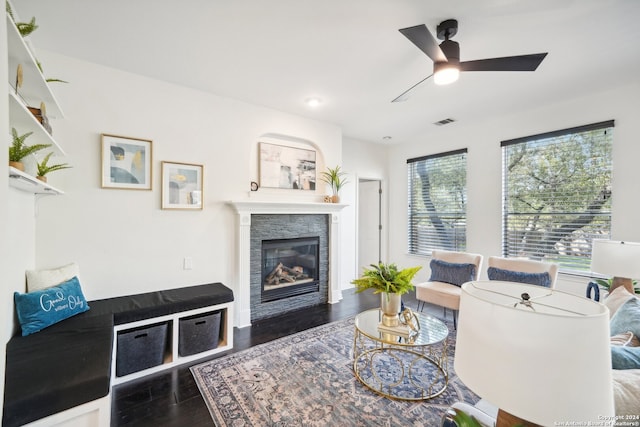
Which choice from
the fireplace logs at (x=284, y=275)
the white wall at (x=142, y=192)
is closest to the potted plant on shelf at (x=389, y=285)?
the fireplace logs at (x=284, y=275)

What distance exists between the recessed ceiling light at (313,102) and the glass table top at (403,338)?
246cm

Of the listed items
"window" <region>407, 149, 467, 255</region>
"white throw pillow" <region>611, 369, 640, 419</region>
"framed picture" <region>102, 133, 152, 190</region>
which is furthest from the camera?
"window" <region>407, 149, 467, 255</region>

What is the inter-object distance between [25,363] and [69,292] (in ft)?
2.38

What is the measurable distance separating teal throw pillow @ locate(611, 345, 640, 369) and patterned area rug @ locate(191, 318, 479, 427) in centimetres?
108

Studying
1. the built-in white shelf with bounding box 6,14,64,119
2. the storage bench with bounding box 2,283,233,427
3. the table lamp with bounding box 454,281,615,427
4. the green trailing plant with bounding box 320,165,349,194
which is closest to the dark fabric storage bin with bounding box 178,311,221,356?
the storage bench with bounding box 2,283,233,427

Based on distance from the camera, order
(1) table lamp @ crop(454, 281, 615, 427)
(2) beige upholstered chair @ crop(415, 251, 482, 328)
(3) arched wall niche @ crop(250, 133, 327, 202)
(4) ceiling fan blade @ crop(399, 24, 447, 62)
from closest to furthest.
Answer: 1. (1) table lamp @ crop(454, 281, 615, 427)
2. (4) ceiling fan blade @ crop(399, 24, 447, 62)
3. (2) beige upholstered chair @ crop(415, 251, 482, 328)
4. (3) arched wall niche @ crop(250, 133, 327, 202)

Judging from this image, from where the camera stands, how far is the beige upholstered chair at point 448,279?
309 cm

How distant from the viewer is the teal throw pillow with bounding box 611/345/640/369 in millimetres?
1104

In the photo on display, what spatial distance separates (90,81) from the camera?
2488 millimetres

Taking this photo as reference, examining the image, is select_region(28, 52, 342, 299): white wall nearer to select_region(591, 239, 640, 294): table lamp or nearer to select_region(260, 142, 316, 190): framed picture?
select_region(260, 142, 316, 190): framed picture

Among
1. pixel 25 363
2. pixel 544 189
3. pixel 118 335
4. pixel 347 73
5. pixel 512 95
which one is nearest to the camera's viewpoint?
pixel 25 363

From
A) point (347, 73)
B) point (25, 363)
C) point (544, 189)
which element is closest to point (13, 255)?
point (25, 363)

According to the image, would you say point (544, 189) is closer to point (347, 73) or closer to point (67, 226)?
point (347, 73)

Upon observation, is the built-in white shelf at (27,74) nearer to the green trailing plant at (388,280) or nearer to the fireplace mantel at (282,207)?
the fireplace mantel at (282,207)
